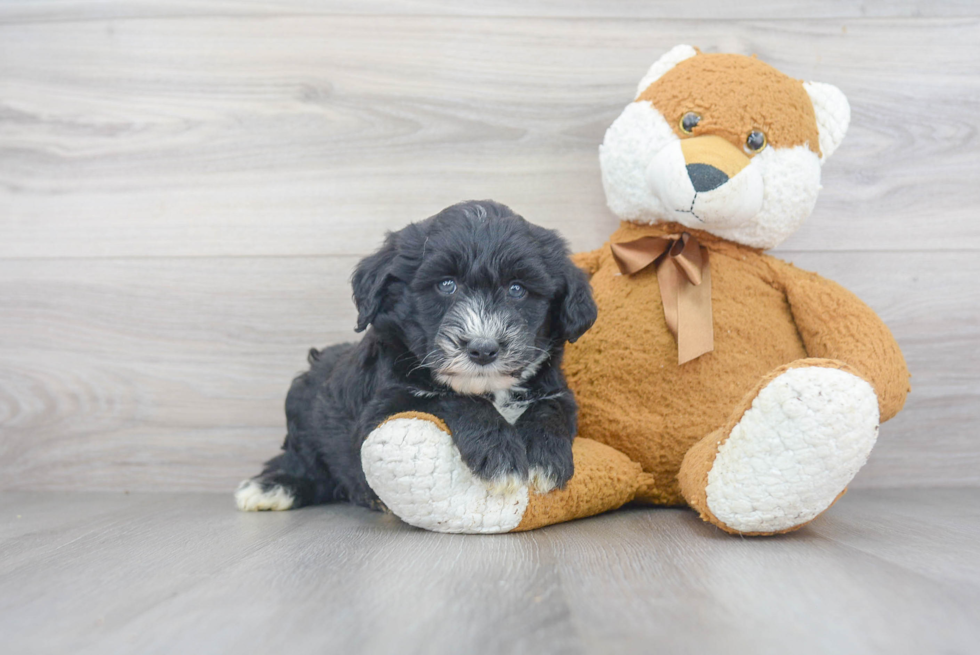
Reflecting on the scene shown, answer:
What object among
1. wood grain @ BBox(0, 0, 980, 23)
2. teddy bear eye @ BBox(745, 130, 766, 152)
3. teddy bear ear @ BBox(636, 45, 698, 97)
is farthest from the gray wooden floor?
wood grain @ BBox(0, 0, 980, 23)

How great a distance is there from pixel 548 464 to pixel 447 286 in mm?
407

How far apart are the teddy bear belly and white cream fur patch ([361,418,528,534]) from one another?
0.40m

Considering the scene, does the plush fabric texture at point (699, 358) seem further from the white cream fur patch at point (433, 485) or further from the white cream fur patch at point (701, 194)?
the white cream fur patch at point (433, 485)

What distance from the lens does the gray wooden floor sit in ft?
3.05

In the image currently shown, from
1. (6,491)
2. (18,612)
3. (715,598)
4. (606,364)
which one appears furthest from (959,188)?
(6,491)

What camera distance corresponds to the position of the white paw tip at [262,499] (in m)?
1.89

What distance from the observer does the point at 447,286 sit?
58.9 inches

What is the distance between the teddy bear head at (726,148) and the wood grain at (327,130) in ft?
1.40

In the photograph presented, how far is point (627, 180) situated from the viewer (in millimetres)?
1801

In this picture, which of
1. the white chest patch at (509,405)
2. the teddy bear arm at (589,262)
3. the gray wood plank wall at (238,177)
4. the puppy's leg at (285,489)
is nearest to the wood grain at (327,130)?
the gray wood plank wall at (238,177)

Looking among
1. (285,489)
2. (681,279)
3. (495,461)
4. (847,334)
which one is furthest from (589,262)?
(285,489)

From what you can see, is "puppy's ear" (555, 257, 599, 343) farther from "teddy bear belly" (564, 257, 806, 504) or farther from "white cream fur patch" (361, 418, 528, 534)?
"white cream fur patch" (361, 418, 528, 534)

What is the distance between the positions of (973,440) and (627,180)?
4.44 ft

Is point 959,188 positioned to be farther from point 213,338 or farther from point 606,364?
point 213,338
